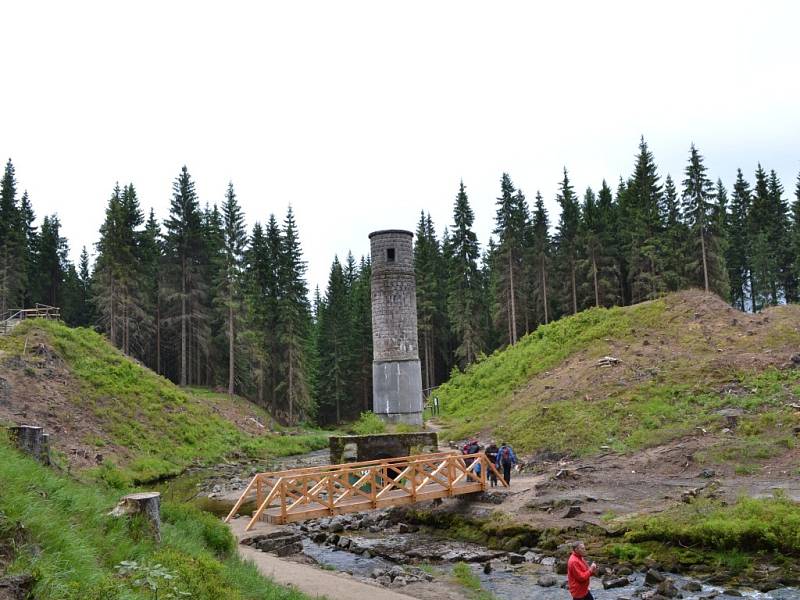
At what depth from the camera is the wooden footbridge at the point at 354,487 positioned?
55.4 ft

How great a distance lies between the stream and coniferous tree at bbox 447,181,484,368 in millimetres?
34086

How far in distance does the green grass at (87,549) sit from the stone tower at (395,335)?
1728 centimetres

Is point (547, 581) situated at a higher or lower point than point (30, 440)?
lower

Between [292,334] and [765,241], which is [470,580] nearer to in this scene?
[292,334]

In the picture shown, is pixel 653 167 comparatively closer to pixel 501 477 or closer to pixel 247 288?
pixel 247 288

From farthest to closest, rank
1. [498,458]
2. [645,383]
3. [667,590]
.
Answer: [645,383]
[498,458]
[667,590]

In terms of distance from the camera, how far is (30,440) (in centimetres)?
1177

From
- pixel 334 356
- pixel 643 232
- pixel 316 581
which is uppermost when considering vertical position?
pixel 643 232

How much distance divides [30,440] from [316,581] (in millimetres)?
6254

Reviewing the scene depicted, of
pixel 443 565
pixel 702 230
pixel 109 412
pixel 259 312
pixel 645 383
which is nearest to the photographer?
pixel 443 565

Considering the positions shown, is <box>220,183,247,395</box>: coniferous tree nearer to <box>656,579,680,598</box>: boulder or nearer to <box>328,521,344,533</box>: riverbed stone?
<box>328,521,344,533</box>: riverbed stone

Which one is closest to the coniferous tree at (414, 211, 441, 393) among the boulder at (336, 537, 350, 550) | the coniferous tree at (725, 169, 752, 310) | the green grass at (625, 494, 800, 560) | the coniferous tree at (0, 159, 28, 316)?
the coniferous tree at (725, 169, 752, 310)

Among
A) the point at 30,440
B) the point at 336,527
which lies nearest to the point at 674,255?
the point at 336,527

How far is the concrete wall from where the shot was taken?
2420 cm
